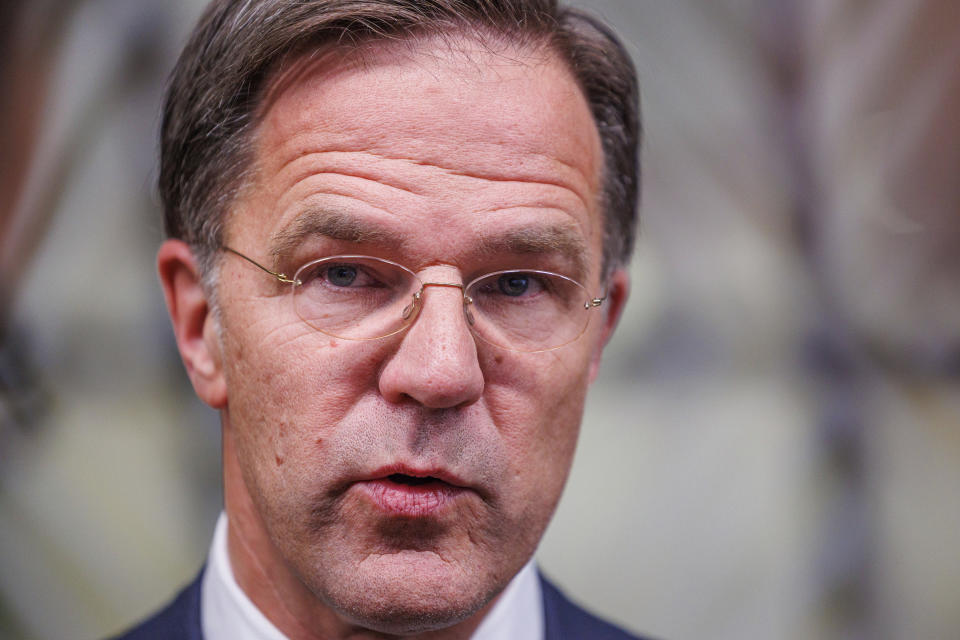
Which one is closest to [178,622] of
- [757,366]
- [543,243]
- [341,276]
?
[341,276]

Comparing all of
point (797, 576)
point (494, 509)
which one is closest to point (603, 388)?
point (797, 576)

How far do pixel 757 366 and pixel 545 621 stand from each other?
134 centimetres

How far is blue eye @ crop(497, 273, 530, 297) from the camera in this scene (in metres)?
1.67

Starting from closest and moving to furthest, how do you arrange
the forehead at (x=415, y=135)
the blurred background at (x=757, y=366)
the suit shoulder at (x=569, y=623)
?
the forehead at (x=415, y=135) < the suit shoulder at (x=569, y=623) < the blurred background at (x=757, y=366)

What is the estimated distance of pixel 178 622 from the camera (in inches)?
73.4

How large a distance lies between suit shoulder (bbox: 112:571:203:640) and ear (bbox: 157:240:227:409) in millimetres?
409

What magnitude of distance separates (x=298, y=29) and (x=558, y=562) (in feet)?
6.32

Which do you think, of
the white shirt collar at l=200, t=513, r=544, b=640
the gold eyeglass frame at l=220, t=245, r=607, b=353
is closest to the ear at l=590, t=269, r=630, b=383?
the gold eyeglass frame at l=220, t=245, r=607, b=353

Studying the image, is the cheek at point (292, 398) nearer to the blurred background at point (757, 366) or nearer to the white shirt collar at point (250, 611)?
the white shirt collar at point (250, 611)

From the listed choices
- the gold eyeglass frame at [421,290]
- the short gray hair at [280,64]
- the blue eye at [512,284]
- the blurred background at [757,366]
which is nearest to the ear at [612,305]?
the short gray hair at [280,64]

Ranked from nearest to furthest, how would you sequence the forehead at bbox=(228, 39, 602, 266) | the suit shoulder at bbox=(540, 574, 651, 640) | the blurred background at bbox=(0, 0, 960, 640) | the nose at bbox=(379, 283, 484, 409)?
1. the nose at bbox=(379, 283, 484, 409)
2. the forehead at bbox=(228, 39, 602, 266)
3. the suit shoulder at bbox=(540, 574, 651, 640)
4. the blurred background at bbox=(0, 0, 960, 640)

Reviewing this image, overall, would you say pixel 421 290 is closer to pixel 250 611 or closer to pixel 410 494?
pixel 410 494

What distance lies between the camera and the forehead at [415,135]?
158cm

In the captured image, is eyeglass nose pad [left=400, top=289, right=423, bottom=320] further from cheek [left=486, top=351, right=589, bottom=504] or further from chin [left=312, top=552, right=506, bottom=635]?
chin [left=312, top=552, right=506, bottom=635]
